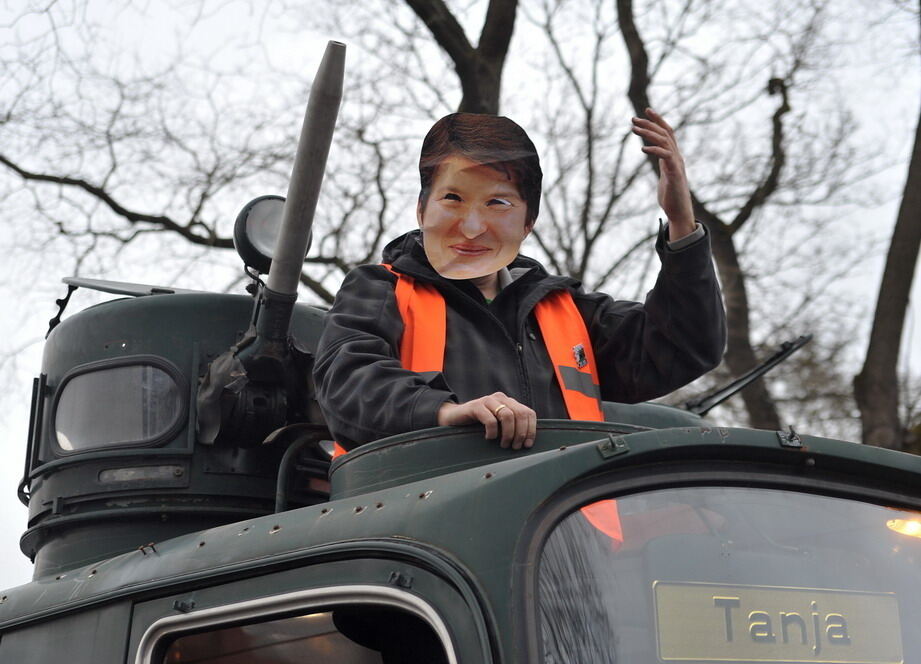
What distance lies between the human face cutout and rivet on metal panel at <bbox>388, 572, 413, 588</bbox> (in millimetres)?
994

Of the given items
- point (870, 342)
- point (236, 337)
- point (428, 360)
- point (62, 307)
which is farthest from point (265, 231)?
point (870, 342)

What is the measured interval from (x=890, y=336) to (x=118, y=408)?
777 cm

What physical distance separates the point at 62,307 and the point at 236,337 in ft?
2.81

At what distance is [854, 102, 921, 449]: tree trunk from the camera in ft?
32.4

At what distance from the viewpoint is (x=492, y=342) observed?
3057 mm

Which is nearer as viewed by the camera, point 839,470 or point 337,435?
point 839,470

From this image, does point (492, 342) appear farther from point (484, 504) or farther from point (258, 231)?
point (258, 231)

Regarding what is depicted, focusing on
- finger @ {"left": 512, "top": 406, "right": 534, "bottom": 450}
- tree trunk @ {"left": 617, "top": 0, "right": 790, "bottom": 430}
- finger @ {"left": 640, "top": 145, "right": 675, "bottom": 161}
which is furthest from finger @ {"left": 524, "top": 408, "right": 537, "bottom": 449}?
tree trunk @ {"left": 617, "top": 0, "right": 790, "bottom": 430}

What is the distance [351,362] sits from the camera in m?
2.87

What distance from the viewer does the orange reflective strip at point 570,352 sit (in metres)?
3.07

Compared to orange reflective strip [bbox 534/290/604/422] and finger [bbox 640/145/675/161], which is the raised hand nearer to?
finger [bbox 640/145/675/161]

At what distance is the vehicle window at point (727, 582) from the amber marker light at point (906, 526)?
22 millimetres

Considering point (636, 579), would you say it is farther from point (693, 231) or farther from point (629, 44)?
point (629, 44)

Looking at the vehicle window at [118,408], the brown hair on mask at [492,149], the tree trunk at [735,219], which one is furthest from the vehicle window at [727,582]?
the tree trunk at [735,219]
